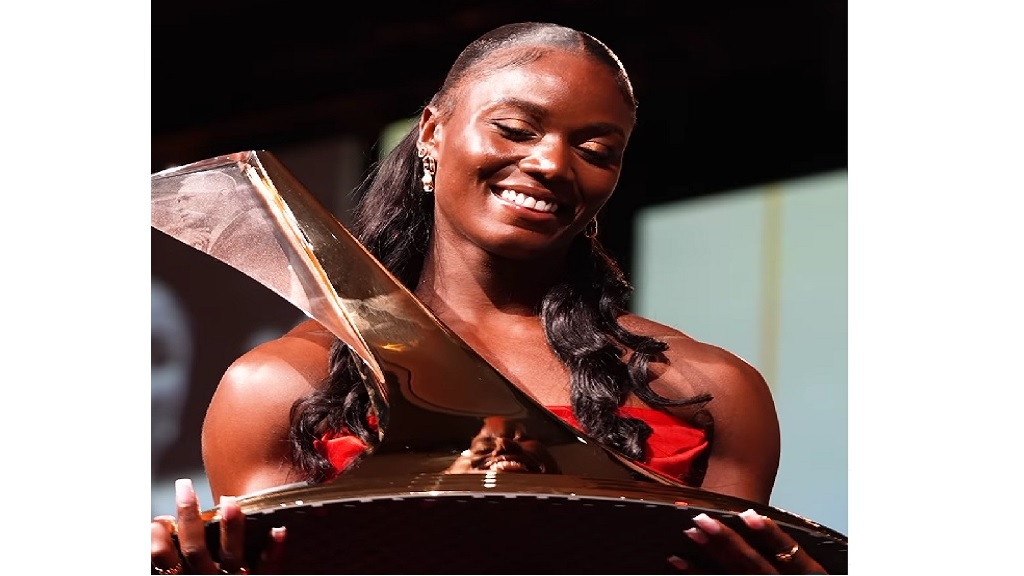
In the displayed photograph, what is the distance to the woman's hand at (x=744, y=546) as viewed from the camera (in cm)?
108

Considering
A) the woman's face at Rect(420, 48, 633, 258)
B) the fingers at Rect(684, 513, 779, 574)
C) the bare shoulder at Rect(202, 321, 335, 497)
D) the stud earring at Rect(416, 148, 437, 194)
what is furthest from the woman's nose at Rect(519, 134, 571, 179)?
the fingers at Rect(684, 513, 779, 574)

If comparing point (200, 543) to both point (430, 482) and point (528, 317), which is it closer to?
point (430, 482)

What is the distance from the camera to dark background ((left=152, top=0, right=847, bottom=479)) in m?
1.39

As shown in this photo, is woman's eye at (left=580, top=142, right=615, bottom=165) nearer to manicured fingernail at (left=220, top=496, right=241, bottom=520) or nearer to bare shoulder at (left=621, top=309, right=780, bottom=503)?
bare shoulder at (left=621, top=309, right=780, bottom=503)

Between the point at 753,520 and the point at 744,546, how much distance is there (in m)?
0.02

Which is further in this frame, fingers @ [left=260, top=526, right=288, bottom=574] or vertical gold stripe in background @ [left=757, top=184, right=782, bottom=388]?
vertical gold stripe in background @ [left=757, top=184, right=782, bottom=388]

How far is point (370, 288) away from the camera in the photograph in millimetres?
1169

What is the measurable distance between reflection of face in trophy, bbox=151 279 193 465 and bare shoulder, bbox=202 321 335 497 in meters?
0.05

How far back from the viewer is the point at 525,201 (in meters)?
1.27

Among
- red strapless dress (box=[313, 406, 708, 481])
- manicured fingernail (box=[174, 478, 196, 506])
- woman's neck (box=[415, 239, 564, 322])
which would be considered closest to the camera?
manicured fingernail (box=[174, 478, 196, 506])

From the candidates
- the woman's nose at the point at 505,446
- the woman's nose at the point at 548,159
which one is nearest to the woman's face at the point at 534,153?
the woman's nose at the point at 548,159

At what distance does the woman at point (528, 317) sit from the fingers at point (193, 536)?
6.5 inches

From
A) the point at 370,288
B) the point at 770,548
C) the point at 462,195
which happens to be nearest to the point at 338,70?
the point at 462,195
